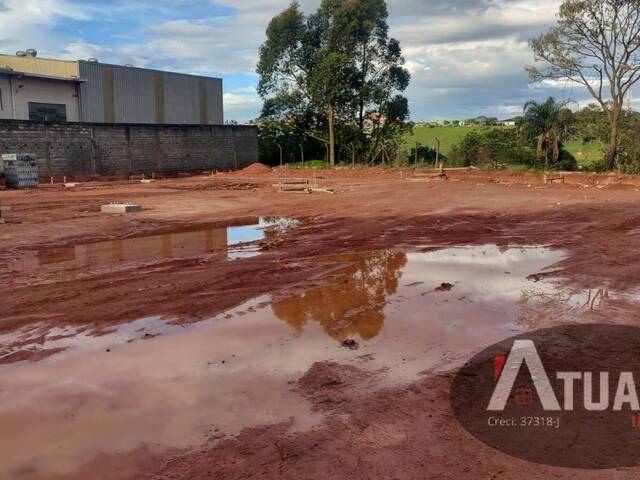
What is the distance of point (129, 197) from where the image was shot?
22.1 metres

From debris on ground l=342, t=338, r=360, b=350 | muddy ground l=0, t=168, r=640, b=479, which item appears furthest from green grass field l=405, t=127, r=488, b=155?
debris on ground l=342, t=338, r=360, b=350

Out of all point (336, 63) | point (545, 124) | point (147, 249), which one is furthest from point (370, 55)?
A: point (147, 249)

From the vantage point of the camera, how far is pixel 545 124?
3734 centimetres

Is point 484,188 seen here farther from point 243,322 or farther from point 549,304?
point 243,322

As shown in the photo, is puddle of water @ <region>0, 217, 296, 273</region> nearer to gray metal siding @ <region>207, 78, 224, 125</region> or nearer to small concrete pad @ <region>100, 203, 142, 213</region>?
small concrete pad @ <region>100, 203, 142, 213</region>

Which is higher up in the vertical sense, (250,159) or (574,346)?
(250,159)

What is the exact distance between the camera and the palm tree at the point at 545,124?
36.6m

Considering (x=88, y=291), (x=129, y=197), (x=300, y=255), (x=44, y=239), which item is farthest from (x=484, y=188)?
(x=88, y=291)

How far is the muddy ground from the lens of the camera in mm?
3588

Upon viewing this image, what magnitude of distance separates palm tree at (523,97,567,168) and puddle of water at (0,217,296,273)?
28188 mm

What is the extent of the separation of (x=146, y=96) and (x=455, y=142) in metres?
24.7

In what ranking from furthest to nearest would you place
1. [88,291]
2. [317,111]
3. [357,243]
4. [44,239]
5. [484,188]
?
[317,111]
[484,188]
[44,239]
[357,243]
[88,291]

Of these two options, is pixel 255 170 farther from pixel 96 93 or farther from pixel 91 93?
pixel 91 93

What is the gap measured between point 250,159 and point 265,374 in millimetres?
39516
